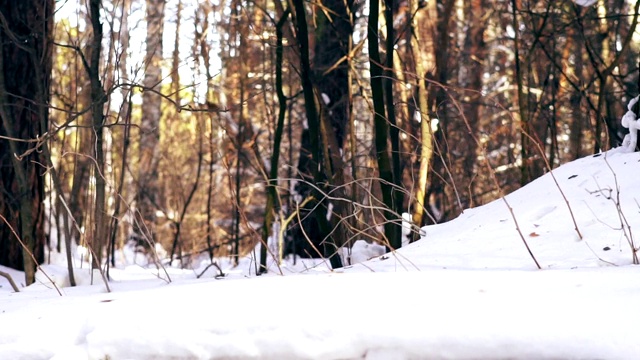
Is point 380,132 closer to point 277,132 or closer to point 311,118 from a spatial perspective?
point 311,118

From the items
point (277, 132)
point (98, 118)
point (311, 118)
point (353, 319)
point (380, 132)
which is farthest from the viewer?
point (277, 132)

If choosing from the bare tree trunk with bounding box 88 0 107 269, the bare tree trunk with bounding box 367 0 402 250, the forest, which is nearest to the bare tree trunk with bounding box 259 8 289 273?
the forest

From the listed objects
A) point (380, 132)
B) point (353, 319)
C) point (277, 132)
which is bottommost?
point (353, 319)

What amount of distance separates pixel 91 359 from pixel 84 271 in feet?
9.25

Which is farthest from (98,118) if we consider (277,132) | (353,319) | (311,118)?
(353,319)

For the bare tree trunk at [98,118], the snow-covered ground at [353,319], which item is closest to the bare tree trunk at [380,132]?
the bare tree trunk at [98,118]

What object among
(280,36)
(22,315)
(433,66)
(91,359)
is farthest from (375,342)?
(433,66)

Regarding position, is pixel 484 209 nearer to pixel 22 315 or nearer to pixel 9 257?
pixel 22 315

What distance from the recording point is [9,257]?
728 centimetres

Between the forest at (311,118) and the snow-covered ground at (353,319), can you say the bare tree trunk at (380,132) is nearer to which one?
the forest at (311,118)

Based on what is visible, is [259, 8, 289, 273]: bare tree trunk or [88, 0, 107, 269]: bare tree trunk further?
[259, 8, 289, 273]: bare tree trunk

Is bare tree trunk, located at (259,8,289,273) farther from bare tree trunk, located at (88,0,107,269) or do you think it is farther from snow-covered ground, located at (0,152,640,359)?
snow-covered ground, located at (0,152,640,359)

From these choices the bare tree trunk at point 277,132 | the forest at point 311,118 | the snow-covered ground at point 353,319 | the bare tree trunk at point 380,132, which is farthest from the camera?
the bare tree trunk at point 277,132

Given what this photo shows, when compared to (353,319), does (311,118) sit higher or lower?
higher
